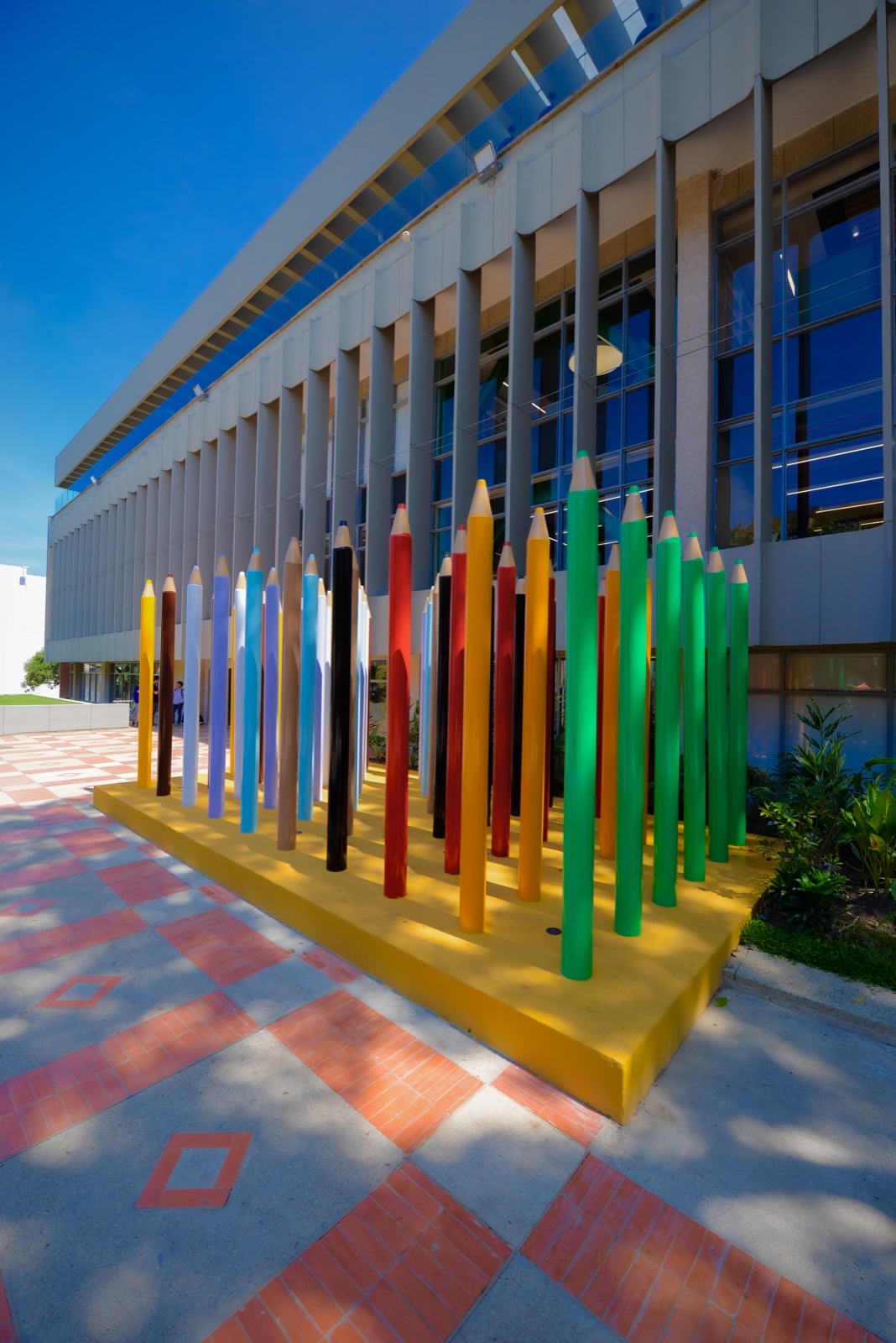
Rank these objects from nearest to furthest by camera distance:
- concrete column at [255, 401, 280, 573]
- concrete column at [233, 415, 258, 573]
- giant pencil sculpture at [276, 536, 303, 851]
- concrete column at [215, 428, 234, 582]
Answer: giant pencil sculpture at [276, 536, 303, 851]
concrete column at [255, 401, 280, 573]
concrete column at [233, 415, 258, 573]
concrete column at [215, 428, 234, 582]

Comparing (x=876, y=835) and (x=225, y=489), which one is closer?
(x=876, y=835)

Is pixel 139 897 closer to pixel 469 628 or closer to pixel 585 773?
pixel 469 628

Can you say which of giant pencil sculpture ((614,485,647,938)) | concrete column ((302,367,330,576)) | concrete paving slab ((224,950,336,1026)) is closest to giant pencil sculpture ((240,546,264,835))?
concrete paving slab ((224,950,336,1026))

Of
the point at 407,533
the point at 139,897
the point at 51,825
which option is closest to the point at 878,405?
the point at 407,533

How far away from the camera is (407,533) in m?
4.54

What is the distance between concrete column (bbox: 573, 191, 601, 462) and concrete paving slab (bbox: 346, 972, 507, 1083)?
9.95m

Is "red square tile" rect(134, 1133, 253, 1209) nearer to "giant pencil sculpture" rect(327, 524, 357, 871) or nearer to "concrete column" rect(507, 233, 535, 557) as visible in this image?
"giant pencil sculpture" rect(327, 524, 357, 871)

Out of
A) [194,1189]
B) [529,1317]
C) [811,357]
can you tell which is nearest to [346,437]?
[811,357]

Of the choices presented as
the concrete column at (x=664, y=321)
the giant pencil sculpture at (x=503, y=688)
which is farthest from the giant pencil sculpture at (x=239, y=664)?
the concrete column at (x=664, y=321)

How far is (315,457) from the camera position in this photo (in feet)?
57.8

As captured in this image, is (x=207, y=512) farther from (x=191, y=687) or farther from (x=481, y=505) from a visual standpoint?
(x=481, y=505)

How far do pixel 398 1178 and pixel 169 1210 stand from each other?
2.77ft

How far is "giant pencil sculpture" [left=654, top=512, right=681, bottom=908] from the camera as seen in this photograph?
13.8ft

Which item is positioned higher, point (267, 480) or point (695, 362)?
point (267, 480)
